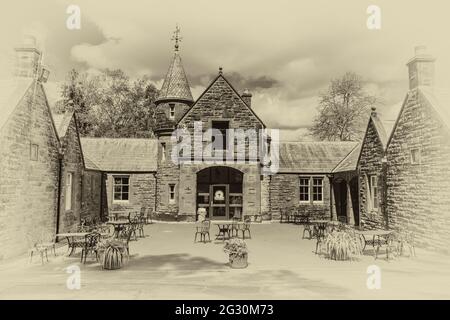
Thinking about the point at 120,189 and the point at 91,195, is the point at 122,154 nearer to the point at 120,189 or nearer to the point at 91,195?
the point at 120,189

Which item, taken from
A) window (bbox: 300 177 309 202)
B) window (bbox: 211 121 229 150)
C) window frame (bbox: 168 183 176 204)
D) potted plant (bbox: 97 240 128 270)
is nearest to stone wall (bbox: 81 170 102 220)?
window frame (bbox: 168 183 176 204)

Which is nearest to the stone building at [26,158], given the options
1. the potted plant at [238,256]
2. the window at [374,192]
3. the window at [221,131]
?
the potted plant at [238,256]

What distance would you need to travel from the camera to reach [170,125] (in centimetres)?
2561

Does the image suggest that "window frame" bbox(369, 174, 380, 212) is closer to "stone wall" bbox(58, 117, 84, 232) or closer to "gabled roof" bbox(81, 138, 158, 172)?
"gabled roof" bbox(81, 138, 158, 172)

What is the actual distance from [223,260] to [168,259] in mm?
1877

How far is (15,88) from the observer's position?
13352 mm

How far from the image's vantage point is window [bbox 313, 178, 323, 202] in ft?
86.9

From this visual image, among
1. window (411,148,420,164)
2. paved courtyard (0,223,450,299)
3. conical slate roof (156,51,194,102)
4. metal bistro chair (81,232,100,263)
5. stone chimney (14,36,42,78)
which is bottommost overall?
paved courtyard (0,223,450,299)

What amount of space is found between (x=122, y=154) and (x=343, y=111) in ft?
78.7

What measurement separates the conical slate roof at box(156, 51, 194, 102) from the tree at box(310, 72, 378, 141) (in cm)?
1881

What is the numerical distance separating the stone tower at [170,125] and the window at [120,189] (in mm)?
2406

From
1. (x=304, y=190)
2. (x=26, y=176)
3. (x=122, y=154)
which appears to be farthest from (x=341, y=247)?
(x=122, y=154)
